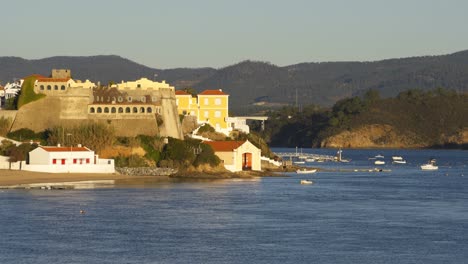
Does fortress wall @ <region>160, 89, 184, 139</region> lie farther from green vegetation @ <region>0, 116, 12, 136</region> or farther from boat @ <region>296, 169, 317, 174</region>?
boat @ <region>296, 169, 317, 174</region>

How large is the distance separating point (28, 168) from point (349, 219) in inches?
1657

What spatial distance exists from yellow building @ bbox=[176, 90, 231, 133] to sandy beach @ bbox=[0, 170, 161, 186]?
31645mm

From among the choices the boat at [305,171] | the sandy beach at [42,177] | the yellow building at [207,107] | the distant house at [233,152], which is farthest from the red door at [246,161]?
the yellow building at [207,107]

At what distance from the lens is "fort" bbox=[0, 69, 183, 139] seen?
115 metres

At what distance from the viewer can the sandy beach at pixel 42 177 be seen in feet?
318

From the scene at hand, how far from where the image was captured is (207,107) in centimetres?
13588

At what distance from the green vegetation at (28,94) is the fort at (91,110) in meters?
0.42

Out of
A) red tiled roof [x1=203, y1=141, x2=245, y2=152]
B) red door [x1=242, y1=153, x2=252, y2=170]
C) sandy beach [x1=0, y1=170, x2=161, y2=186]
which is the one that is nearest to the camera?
sandy beach [x1=0, y1=170, x2=161, y2=186]

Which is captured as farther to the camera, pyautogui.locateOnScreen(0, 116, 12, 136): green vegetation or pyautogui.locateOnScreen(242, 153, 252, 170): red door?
pyautogui.locateOnScreen(242, 153, 252, 170): red door

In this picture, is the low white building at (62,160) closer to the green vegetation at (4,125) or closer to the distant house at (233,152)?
the green vegetation at (4,125)

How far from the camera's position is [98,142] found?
4274 inches

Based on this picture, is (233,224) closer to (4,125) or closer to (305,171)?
(4,125)

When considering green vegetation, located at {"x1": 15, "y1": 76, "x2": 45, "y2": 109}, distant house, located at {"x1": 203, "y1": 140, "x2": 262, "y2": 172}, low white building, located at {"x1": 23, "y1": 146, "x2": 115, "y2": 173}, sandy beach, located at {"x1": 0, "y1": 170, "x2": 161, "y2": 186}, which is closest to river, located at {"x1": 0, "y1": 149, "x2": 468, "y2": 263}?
Result: sandy beach, located at {"x1": 0, "y1": 170, "x2": 161, "y2": 186}

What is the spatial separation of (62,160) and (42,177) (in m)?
3.07
